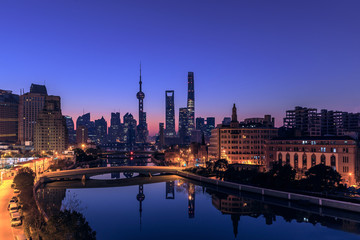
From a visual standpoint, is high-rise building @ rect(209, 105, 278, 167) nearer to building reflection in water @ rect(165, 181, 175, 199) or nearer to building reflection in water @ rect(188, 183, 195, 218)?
building reflection in water @ rect(165, 181, 175, 199)

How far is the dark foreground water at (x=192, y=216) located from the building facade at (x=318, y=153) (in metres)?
28.6

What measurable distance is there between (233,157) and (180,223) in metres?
90.0

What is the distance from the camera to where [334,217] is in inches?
2741

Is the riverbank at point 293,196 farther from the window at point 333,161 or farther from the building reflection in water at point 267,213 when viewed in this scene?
the window at point 333,161

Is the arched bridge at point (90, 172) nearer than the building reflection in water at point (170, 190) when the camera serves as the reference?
No

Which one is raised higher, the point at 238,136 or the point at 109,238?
the point at 238,136

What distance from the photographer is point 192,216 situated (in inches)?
2950

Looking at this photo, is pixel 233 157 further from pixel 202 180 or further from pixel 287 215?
pixel 287 215

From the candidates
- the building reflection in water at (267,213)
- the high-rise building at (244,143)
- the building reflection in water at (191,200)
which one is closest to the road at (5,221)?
the building reflection in water at (267,213)

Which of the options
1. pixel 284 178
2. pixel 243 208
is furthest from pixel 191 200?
pixel 284 178

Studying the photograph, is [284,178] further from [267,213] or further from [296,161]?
[267,213]

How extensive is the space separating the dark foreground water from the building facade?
2859 centimetres

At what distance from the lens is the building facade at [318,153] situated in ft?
317

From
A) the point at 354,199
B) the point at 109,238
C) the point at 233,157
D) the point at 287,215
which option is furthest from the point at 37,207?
the point at 233,157
